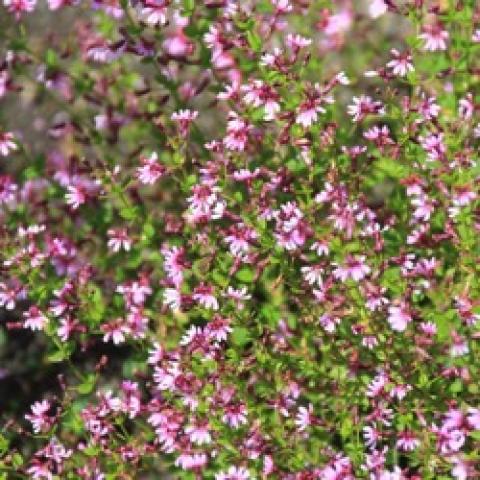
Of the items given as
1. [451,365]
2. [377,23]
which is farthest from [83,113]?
[451,365]

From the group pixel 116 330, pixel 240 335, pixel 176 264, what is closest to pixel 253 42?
pixel 176 264

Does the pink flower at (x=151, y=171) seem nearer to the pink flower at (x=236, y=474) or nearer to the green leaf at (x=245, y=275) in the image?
the green leaf at (x=245, y=275)

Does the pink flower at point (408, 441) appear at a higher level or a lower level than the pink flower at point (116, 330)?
lower

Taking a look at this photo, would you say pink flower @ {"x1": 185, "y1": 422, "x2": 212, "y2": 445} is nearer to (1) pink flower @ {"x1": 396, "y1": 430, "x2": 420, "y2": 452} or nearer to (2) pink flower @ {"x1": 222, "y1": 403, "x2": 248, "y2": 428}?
(2) pink flower @ {"x1": 222, "y1": 403, "x2": 248, "y2": 428}

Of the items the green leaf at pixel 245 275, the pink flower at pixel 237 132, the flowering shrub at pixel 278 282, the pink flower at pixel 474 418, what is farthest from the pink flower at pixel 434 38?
the pink flower at pixel 474 418

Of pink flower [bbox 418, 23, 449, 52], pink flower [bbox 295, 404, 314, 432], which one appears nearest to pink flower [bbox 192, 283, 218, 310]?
pink flower [bbox 295, 404, 314, 432]

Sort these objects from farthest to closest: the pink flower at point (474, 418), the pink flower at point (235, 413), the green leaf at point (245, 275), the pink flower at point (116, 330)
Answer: the pink flower at point (116, 330), the green leaf at point (245, 275), the pink flower at point (235, 413), the pink flower at point (474, 418)

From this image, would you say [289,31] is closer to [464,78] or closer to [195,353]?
[464,78]

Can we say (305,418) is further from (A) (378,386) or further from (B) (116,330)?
(B) (116,330)

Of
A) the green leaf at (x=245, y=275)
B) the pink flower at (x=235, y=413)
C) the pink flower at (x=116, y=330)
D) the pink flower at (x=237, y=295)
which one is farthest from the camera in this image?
the pink flower at (x=116, y=330)

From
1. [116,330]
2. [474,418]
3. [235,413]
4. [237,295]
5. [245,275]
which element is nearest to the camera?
[474,418]
